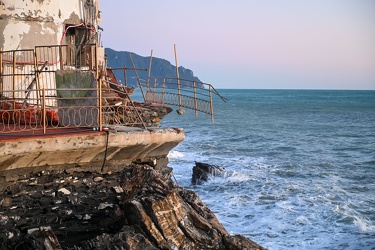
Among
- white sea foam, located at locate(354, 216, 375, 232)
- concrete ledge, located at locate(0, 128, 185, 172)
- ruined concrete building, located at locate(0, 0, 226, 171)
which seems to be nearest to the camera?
concrete ledge, located at locate(0, 128, 185, 172)

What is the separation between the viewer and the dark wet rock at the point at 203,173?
2287cm

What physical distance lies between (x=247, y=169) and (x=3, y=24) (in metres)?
16.2

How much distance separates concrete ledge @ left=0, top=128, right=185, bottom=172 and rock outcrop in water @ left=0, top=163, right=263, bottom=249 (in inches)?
11.5

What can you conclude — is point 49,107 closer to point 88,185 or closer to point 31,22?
point 88,185

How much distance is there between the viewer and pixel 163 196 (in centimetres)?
854

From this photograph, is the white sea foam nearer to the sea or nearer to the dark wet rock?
the sea

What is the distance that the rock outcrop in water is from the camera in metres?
8.05

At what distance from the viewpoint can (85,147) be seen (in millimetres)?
9328

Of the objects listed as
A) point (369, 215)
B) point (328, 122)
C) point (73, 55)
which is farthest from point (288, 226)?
point (328, 122)

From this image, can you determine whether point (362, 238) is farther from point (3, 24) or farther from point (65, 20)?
point (3, 24)

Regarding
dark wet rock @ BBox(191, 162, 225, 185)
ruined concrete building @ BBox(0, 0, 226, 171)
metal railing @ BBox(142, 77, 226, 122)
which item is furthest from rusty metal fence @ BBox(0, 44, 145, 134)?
dark wet rock @ BBox(191, 162, 225, 185)

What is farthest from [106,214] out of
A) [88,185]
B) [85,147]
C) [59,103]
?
[59,103]

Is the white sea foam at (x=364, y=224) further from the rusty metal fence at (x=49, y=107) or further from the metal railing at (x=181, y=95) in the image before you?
the rusty metal fence at (x=49, y=107)

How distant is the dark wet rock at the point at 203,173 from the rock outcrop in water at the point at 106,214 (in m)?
12.5
